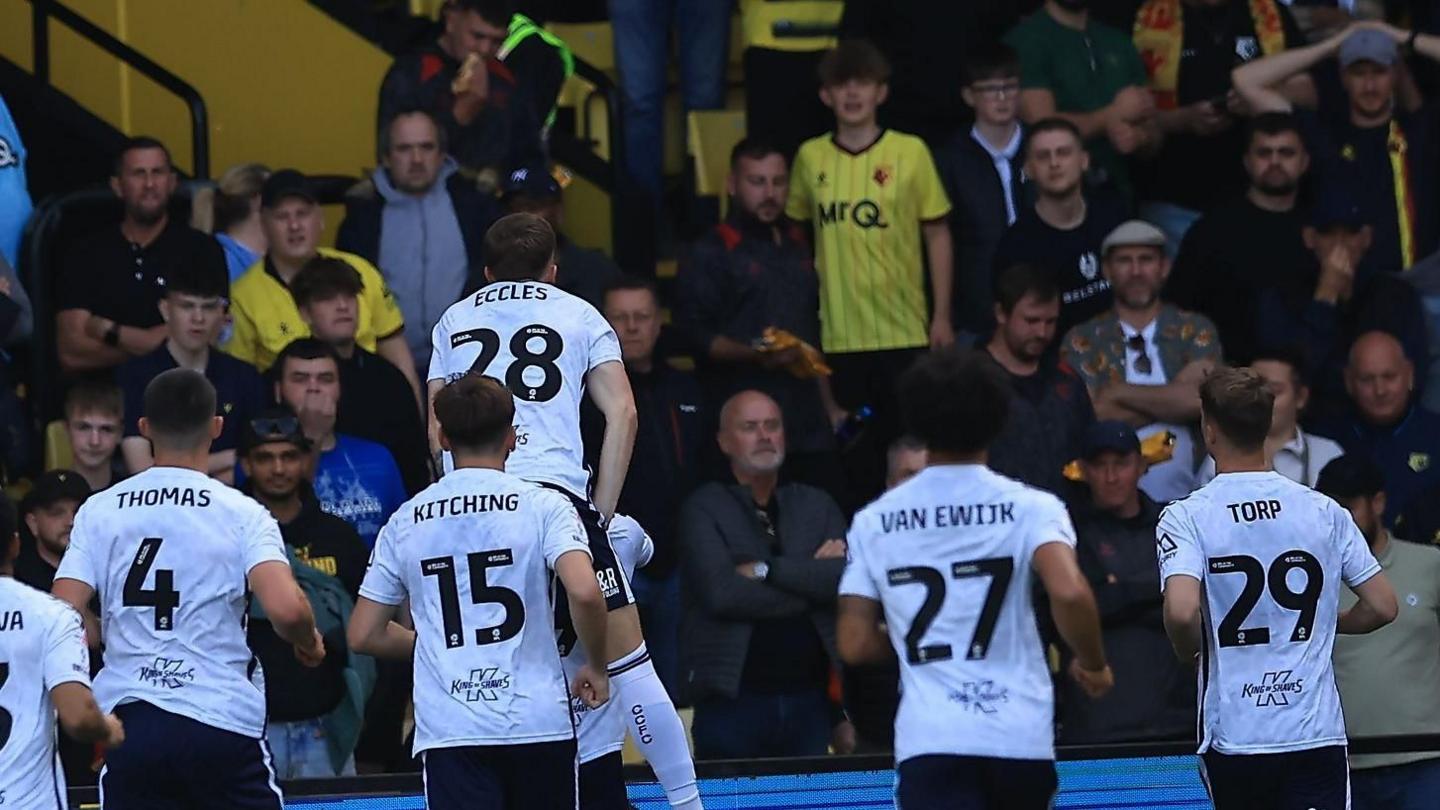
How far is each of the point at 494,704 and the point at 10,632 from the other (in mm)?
1358

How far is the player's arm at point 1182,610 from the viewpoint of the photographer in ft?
24.8

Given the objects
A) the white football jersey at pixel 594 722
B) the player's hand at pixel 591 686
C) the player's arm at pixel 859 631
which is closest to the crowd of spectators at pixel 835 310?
the white football jersey at pixel 594 722

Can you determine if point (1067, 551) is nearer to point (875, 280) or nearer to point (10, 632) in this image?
point (10, 632)

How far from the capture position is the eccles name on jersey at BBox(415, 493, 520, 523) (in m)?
7.53

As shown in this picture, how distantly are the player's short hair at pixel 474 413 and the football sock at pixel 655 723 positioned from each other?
1.01 meters

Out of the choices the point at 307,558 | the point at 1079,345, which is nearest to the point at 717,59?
the point at 1079,345

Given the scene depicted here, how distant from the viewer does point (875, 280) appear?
12.4 meters

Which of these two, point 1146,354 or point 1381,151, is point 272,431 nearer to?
point 1146,354

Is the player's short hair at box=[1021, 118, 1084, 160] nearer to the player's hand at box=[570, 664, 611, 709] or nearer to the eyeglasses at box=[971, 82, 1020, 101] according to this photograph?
the eyeglasses at box=[971, 82, 1020, 101]

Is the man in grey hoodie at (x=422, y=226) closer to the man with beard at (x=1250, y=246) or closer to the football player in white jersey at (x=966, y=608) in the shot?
the man with beard at (x=1250, y=246)

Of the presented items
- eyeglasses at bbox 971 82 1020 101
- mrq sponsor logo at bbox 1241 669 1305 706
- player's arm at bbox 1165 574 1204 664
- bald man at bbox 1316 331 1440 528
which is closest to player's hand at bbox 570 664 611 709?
player's arm at bbox 1165 574 1204 664

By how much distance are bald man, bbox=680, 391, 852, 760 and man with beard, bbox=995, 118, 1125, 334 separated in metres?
2.11

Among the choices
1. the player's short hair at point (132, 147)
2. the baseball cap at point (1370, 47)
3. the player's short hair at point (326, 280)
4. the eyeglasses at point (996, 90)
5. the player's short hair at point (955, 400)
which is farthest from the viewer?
the baseball cap at point (1370, 47)

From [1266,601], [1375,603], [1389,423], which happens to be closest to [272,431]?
[1266,601]
